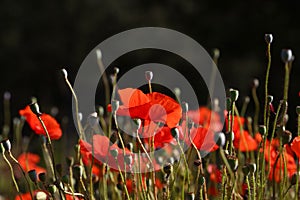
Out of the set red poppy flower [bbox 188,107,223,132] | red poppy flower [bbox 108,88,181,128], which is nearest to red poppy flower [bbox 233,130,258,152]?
red poppy flower [bbox 188,107,223,132]

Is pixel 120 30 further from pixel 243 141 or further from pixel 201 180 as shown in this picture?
pixel 201 180

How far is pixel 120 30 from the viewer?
4363 mm

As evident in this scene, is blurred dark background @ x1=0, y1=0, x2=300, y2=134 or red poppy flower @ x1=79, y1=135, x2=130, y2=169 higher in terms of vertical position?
blurred dark background @ x1=0, y1=0, x2=300, y2=134

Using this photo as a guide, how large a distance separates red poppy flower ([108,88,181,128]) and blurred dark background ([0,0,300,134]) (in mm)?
2705

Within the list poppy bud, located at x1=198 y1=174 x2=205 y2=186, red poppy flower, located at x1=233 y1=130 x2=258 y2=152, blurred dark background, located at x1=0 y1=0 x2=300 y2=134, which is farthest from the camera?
blurred dark background, located at x1=0 y1=0 x2=300 y2=134

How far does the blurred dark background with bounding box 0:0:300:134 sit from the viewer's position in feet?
12.7

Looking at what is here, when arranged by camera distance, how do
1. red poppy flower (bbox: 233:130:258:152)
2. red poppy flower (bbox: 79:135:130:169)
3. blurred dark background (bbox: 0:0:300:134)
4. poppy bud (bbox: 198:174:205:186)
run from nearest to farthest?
poppy bud (bbox: 198:174:205:186)
red poppy flower (bbox: 79:135:130:169)
red poppy flower (bbox: 233:130:258:152)
blurred dark background (bbox: 0:0:300:134)

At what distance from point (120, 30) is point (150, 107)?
357 centimetres

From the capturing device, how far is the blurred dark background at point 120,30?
12.7 feet

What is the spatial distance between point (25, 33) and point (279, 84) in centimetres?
229

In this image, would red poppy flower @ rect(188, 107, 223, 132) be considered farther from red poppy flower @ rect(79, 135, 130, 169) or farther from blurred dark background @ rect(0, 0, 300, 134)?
blurred dark background @ rect(0, 0, 300, 134)

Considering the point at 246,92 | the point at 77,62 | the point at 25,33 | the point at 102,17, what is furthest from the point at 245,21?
Result: the point at 25,33

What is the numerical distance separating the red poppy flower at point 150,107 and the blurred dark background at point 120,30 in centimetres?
270

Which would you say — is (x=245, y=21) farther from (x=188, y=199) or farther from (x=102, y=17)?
(x=188, y=199)
